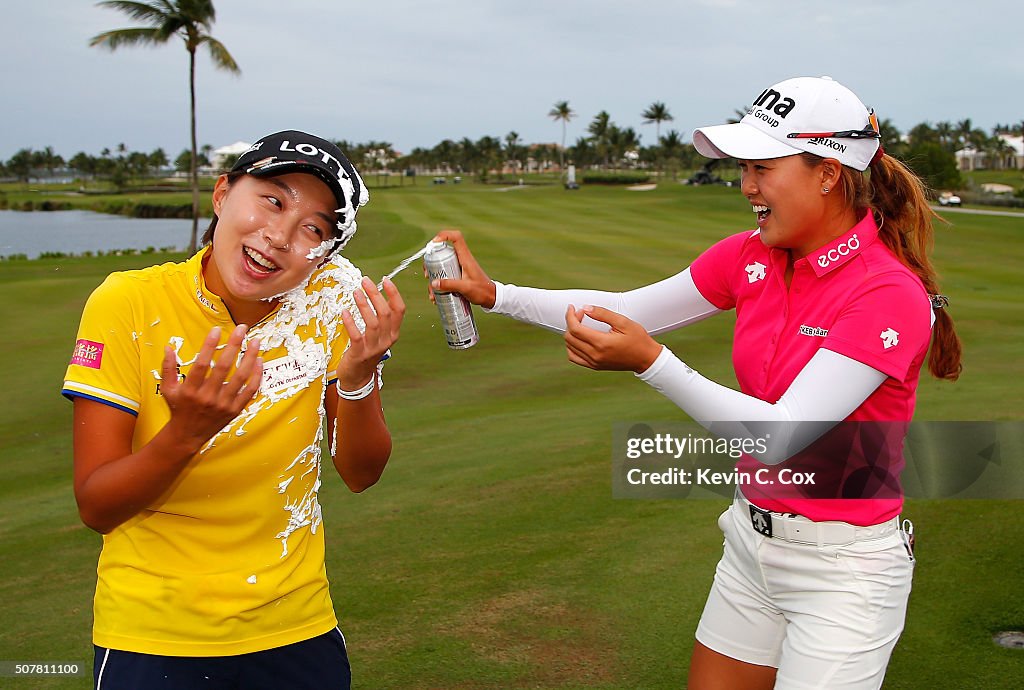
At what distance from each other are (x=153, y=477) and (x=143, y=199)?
75998 millimetres

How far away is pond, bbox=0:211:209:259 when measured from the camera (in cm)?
2716

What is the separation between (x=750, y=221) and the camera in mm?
44000

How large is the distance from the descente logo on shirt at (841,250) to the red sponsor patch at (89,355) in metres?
2.10

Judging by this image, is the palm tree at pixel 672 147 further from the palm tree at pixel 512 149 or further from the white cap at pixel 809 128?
the white cap at pixel 809 128

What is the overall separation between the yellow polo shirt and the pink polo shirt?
4.71 feet

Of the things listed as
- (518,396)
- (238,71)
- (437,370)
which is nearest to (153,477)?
(518,396)

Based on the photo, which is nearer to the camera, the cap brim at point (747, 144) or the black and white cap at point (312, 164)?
the black and white cap at point (312, 164)

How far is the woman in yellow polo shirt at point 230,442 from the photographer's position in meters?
2.41

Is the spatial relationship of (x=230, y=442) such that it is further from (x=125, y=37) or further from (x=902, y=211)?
(x=125, y=37)

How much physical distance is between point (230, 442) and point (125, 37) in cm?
3681

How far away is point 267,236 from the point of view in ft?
8.38

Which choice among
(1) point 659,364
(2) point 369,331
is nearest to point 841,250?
(1) point 659,364

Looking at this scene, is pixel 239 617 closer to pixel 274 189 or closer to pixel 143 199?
pixel 274 189

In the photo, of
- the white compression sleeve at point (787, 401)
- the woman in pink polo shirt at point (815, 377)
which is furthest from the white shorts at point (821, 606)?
the white compression sleeve at point (787, 401)
